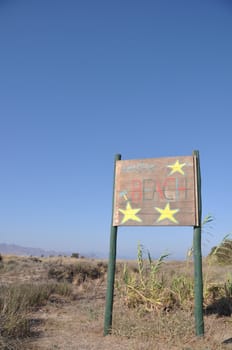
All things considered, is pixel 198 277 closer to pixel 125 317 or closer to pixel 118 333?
pixel 118 333

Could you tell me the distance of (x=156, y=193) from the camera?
20.1 feet

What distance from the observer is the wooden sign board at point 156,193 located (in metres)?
5.82

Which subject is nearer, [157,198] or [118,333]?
[118,333]

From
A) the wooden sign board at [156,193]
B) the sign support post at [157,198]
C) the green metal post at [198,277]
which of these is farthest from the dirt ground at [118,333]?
the wooden sign board at [156,193]

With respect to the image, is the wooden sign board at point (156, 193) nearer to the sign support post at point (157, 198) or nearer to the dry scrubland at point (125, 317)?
the sign support post at point (157, 198)

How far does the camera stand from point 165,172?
6.21 m

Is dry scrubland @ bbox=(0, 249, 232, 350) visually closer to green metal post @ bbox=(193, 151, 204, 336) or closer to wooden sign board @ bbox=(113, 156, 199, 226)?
green metal post @ bbox=(193, 151, 204, 336)

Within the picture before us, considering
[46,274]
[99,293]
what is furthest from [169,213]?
[46,274]

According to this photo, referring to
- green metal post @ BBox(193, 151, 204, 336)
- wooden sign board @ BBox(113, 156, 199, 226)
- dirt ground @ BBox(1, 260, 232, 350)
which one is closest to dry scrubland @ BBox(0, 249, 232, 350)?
dirt ground @ BBox(1, 260, 232, 350)

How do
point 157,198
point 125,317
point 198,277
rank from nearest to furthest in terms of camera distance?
point 198,277 → point 157,198 → point 125,317

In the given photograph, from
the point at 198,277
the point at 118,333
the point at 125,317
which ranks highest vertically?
the point at 198,277

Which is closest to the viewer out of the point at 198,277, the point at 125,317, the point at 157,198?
the point at 198,277

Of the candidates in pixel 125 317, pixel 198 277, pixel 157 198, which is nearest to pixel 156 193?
pixel 157 198

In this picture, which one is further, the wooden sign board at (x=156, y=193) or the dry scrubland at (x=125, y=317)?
the wooden sign board at (x=156, y=193)
